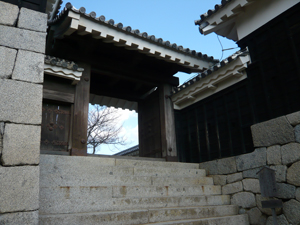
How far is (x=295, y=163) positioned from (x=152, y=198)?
7.38 ft

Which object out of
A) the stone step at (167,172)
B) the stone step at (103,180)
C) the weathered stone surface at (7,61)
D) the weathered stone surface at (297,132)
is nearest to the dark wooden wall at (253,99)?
the weathered stone surface at (297,132)

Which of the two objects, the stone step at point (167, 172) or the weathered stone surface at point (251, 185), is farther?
the stone step at point (167, 172)

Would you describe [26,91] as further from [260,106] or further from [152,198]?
[260,106]

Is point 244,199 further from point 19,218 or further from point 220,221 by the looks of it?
point 19,218

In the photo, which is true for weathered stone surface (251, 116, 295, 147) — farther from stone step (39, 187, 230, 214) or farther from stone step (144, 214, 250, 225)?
stone step (39, 187, 230, 214)

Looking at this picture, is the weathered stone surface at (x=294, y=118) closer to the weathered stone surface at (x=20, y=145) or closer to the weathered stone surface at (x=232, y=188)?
the weathered stone surface at (x=232, y=188)

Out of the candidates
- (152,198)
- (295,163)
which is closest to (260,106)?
(295,163)

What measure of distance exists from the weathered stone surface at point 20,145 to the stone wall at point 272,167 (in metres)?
3.55

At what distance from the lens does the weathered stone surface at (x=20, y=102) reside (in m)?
2.58

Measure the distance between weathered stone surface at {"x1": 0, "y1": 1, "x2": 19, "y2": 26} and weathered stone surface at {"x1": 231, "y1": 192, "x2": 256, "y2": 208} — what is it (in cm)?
445

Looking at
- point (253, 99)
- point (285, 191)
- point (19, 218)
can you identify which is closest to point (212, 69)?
point (253, 99)

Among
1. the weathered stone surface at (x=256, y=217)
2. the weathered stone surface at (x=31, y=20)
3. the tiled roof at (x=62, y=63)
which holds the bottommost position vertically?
the weathered stone surface at (x=256, y=217)

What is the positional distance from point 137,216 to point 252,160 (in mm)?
2429

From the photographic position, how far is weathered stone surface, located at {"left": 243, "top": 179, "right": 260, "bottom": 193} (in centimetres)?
427
